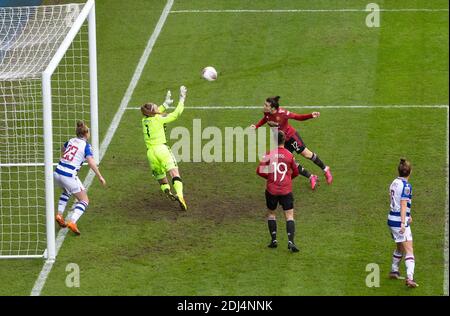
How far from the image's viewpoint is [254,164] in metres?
21.4

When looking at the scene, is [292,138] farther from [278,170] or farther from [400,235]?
[400,235]

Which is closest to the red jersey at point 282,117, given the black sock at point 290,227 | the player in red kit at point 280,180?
the player in red kit at point 280,180

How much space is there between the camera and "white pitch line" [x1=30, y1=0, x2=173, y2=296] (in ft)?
55.5

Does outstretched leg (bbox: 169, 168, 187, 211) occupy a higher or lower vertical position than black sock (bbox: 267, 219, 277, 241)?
higher

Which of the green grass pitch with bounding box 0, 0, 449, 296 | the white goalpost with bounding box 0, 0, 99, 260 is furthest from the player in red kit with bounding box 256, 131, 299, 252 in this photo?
the white goalpost with bounding box 0, 0, 99, 260

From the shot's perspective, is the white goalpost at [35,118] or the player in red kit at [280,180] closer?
the player in red kit at [280,180]

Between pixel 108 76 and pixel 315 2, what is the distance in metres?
6.45

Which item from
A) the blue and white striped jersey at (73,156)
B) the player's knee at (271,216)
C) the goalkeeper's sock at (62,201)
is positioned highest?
the blue and white striped jersey at (73,156)

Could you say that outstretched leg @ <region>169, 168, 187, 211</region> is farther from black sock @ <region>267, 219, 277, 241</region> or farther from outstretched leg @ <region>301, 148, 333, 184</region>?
outstretched leg @ <region>301, 148, 333, 184</region>

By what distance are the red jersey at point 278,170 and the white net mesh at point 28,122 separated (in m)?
3.72

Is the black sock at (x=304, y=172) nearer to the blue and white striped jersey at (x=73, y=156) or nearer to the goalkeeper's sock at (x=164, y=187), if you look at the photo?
the goalkeeper's sock at (x=164, y=187)

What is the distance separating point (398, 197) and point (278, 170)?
6.40 feet

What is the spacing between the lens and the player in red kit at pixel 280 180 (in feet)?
56.4

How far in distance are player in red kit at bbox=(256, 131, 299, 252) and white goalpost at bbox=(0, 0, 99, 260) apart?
320 centimetres
